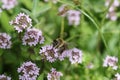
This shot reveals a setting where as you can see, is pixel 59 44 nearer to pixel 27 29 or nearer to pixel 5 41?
pixel 27 29

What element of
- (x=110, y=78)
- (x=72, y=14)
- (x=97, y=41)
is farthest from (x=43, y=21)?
(x=110, y=78)

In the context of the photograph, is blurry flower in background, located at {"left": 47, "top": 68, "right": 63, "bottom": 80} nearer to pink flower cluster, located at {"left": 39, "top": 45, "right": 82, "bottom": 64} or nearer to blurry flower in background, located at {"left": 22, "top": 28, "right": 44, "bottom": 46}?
pink flower cluster, located at {"left": 39, "top": 45, "right": 82, "bottom": 64}

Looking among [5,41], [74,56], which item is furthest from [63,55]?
[5,41]

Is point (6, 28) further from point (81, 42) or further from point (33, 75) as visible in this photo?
point (33, 75)

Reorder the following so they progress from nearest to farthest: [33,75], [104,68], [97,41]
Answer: [33,75] < [104,68] < [97,41]

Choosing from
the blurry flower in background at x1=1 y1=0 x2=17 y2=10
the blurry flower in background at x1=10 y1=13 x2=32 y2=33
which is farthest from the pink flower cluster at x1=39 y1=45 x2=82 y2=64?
the blurry flower in background at x1=1 y1=0 x2=17 y2=10
